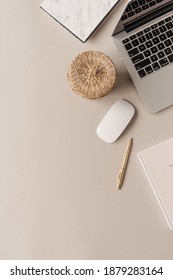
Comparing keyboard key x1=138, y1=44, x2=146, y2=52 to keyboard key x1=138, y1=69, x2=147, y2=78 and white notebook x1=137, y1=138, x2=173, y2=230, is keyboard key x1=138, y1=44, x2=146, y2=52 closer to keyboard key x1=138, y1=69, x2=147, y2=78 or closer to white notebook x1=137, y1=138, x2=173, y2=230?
keyboard key x1=138, y1=69, x2=147, y2=78

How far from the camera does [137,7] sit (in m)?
0.75

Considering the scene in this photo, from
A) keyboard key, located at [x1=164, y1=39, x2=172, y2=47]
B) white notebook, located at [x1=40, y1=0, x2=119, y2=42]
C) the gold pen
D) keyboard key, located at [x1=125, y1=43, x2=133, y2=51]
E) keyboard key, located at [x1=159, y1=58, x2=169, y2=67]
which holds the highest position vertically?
white notebook, located at [x1=40, y1=0, x2=119, y2=42]

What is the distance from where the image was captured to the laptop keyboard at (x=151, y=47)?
2.48 ft

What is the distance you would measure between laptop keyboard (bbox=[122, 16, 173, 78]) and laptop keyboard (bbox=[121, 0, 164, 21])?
0.04 meters

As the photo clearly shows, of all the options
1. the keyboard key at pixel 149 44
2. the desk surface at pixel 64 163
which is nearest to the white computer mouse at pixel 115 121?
the desk surface at pixel 64 163

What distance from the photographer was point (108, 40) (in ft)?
2.62

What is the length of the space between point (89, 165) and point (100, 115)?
10cm

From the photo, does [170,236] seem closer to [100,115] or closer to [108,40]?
[100,115]

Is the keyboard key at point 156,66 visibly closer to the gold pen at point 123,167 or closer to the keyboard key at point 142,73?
the keyboard key at point 142,73

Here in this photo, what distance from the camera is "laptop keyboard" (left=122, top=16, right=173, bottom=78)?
2.48 feet

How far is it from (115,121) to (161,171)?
0.43 feet

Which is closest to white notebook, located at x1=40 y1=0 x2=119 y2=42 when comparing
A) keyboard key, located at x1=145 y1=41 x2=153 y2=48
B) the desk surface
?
the desk surface

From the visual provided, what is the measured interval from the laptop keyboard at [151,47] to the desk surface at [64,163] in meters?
0.04

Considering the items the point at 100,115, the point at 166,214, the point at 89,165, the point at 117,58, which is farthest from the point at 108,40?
the point at 166,214
